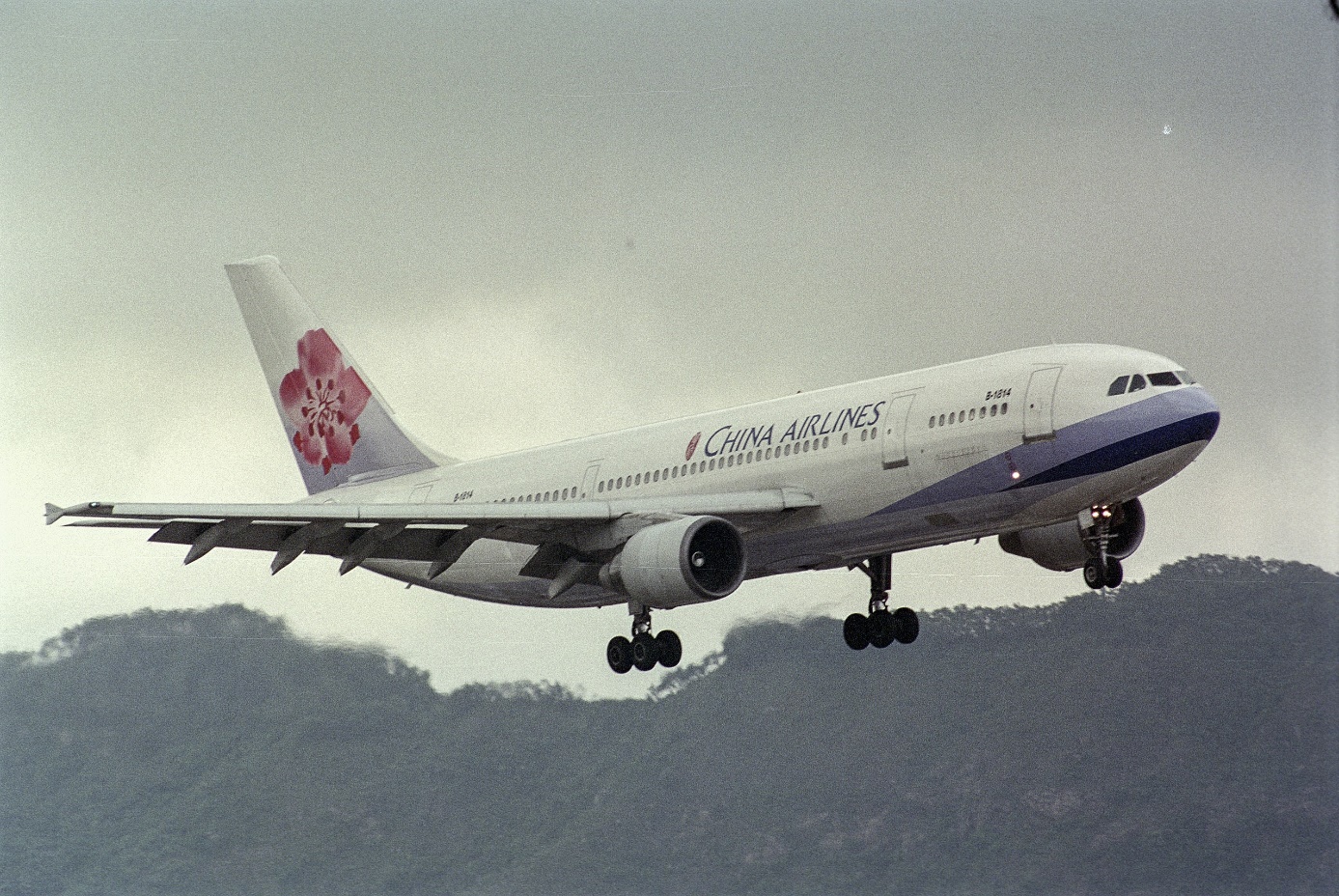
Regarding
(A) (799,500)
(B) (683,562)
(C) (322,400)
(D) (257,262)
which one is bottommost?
(B) (683,562)

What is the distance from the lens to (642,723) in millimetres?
84875

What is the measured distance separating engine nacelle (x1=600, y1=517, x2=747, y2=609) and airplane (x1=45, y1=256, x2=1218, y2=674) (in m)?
0.04

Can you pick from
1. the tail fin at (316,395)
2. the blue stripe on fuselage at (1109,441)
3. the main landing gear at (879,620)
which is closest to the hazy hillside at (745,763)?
the tail fin at (316,395)

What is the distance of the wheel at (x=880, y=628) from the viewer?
41688 mm

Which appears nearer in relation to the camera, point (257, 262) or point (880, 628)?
point (880, 628)

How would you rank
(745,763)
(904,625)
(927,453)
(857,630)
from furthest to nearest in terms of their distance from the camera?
(745,763) → (857,630) → (904,625) → (927,453)

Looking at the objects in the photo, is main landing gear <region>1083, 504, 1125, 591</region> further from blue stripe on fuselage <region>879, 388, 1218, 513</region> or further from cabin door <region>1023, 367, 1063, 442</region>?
cabin door <region>1023, 367, 1063, 442</region>

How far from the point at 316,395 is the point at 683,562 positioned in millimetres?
17831

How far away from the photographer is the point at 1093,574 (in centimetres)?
3547

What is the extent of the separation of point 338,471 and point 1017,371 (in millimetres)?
20640

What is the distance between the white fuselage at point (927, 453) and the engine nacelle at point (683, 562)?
1364mm

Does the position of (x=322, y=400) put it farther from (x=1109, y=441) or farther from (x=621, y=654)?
(x=1109, y=441)

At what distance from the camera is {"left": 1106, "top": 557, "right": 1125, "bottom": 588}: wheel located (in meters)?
35.2

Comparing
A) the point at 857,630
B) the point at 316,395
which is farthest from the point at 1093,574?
the point at 316,395
